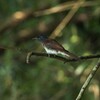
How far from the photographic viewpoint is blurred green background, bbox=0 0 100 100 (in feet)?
10.9

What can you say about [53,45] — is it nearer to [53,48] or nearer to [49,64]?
[53,48]

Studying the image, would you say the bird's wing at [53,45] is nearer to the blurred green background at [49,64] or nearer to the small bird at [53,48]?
the small bird at [53,48]

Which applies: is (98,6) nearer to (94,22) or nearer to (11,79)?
(94,22)

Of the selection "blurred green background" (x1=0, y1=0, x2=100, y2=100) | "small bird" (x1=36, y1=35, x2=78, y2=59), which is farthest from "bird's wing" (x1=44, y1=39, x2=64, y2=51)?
"blurred green background" (x1=0, y1=0, x2=100, y2=100)

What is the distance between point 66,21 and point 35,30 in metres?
0.62

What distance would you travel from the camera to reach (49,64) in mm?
3506

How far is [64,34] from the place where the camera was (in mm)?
3850

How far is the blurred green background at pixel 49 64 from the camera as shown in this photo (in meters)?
3.31

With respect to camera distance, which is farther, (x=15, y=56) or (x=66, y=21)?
(x=15, y=56)

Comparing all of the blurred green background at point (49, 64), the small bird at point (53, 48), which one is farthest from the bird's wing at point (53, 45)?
the blurred green background at point (49, 64)

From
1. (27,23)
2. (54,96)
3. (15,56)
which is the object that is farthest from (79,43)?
(27,23)

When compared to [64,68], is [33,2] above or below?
above

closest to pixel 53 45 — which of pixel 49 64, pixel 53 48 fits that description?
pixel 53 48

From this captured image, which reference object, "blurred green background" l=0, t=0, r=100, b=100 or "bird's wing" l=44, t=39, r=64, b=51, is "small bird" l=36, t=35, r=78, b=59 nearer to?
"bird's wing" l=44, t=39, r=64, b=51
